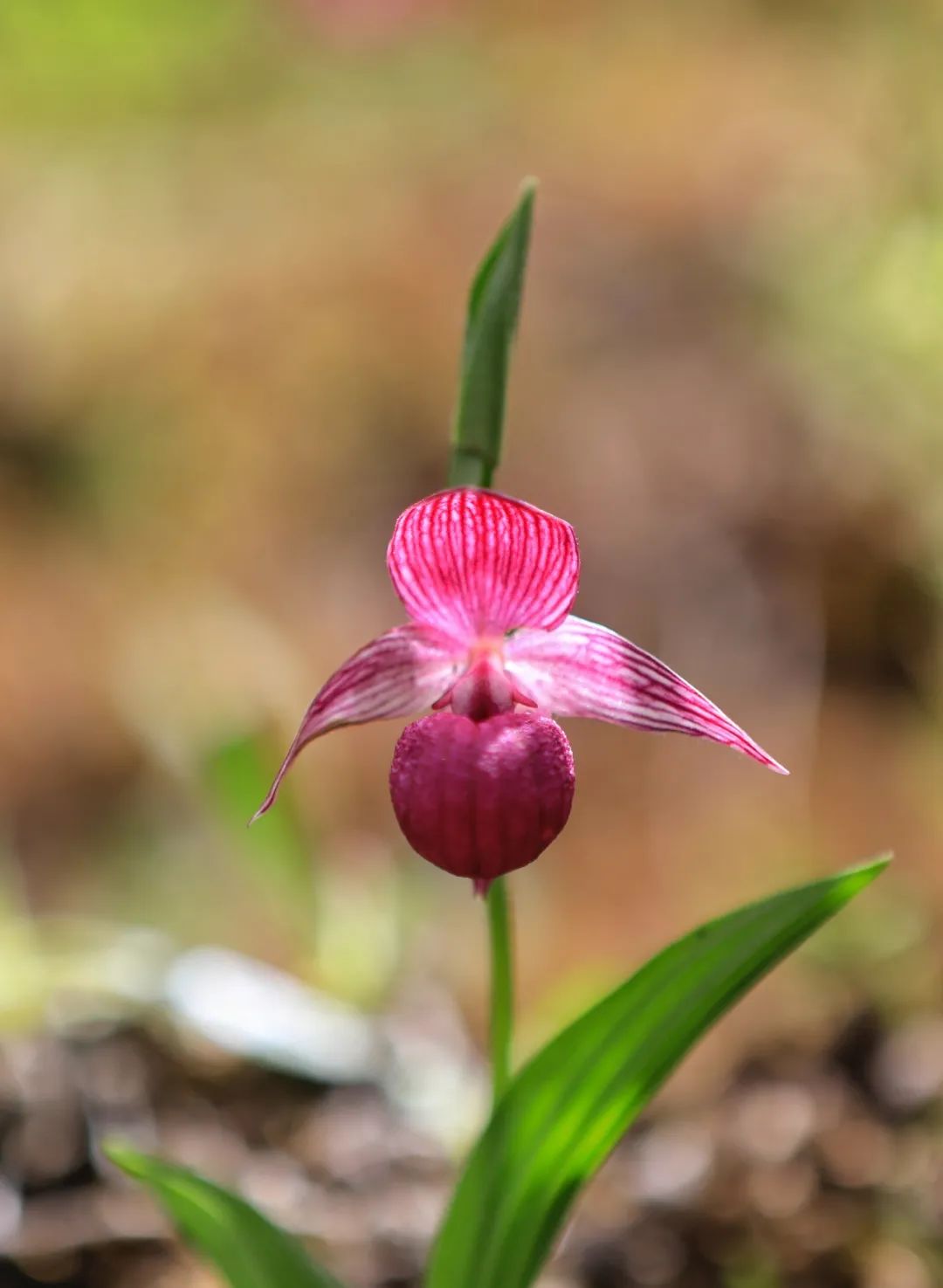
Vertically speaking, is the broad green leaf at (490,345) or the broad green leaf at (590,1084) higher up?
the broad green leaf at (490,345)

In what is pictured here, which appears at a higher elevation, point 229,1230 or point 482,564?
point 482,564

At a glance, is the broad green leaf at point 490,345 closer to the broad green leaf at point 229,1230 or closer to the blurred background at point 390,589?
the broad green leaf at point 229,1230

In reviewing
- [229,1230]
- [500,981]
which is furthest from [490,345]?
[229,1230]

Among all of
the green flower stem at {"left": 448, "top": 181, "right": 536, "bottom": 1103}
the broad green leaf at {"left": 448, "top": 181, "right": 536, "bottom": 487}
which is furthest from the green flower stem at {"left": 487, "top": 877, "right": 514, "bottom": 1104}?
the broad green leaf at {"left": 448, "top": 181, "right": 536, "bottom": 487}

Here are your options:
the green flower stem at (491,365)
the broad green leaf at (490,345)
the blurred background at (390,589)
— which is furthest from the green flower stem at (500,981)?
the blurred background at (390,589)

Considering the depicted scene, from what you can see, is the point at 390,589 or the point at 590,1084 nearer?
the point at 590,1084

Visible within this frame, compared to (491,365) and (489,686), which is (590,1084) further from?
(491,365)

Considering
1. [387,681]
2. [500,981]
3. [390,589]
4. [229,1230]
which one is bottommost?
[229,1230]
